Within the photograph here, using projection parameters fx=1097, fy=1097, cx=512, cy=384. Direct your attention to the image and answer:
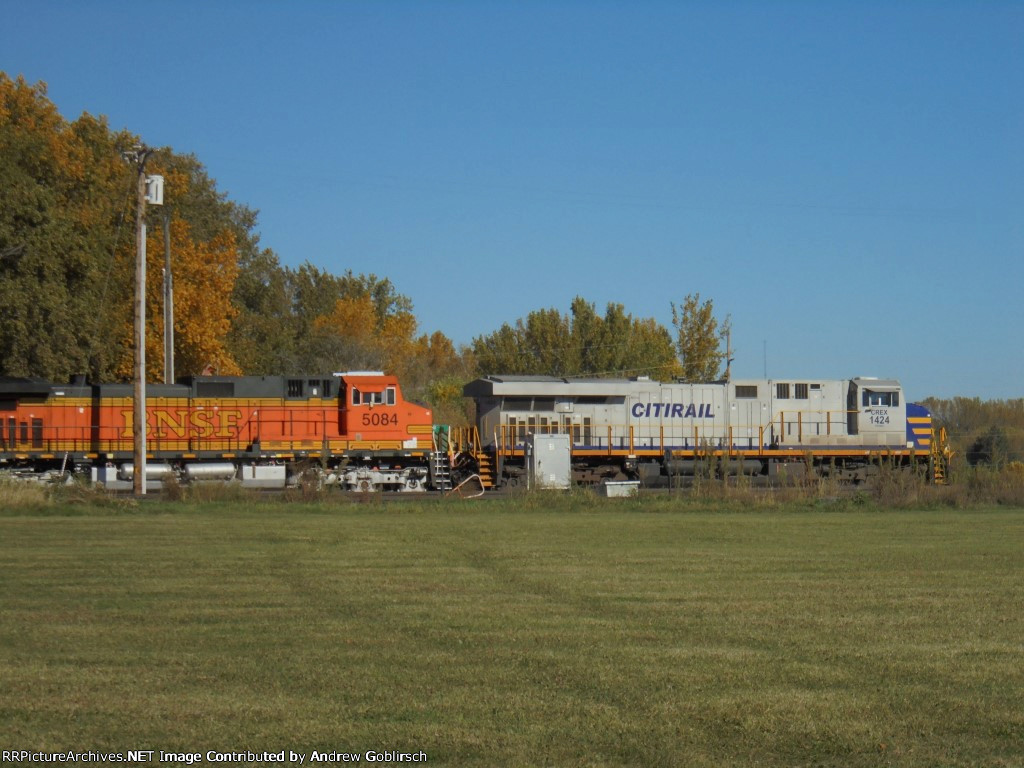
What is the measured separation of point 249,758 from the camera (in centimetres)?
570

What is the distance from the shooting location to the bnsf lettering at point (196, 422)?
32219 millimetres

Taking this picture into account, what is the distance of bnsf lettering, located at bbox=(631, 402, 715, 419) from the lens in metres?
35.5

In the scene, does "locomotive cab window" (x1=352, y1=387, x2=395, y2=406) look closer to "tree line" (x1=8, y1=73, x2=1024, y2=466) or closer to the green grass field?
"tree line" (x1=8, y1=73, x2=1024, y2=466)

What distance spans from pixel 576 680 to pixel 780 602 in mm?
3770

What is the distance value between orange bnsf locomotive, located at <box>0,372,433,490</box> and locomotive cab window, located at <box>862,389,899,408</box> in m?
14.5

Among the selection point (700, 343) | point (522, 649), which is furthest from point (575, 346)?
point (522, 649)

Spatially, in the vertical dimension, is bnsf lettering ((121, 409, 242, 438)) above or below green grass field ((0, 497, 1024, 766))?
above

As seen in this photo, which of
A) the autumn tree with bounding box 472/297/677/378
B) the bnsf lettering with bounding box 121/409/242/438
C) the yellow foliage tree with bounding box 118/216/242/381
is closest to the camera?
the bnsf lettering with bounding box 121/409/242/438

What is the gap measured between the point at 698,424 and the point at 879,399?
619 cm

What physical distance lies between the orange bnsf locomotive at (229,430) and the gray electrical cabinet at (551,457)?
3836 millimetres

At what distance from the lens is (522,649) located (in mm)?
8242

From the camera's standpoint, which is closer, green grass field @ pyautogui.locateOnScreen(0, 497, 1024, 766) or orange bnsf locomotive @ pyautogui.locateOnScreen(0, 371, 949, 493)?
green grass field @ pyautogui.locateOnScreen(0, 497, 1024, 766)

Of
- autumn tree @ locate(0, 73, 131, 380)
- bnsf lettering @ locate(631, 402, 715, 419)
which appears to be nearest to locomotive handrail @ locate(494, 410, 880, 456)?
bnsf lettering @ locate(631, 402, 715, 419)

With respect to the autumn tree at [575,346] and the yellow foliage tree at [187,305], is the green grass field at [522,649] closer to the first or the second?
the yellow foliage tree at [187,305]
